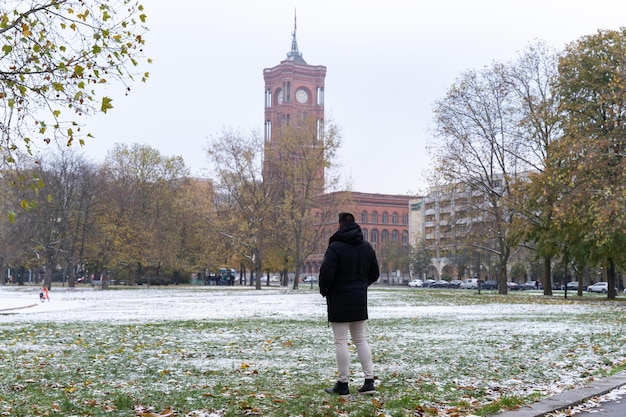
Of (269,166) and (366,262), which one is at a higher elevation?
(269,166)

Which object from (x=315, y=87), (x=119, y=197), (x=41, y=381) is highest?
(x=315, y=87)

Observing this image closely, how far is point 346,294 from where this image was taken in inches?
328

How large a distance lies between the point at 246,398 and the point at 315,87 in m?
151

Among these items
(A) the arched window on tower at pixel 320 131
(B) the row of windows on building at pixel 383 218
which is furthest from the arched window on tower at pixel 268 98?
(A) the arched window on tower at pixel 320 131

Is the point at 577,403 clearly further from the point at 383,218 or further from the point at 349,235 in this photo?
the point at 383,218

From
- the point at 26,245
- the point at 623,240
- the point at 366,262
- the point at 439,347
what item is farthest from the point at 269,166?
the point at 366,262

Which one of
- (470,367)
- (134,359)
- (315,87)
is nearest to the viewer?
(470,367)

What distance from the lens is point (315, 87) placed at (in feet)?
512

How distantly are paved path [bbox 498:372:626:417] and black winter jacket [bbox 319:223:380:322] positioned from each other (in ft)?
6.68

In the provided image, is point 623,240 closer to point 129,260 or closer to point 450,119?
point 450,119

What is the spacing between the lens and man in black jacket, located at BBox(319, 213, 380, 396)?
8291 mm

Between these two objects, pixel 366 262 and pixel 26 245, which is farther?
pixel 26 245

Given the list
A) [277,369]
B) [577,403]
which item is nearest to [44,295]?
[277,369]

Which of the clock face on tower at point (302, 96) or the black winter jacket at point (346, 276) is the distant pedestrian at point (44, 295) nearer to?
the black winter jacket at point (346, 276)
